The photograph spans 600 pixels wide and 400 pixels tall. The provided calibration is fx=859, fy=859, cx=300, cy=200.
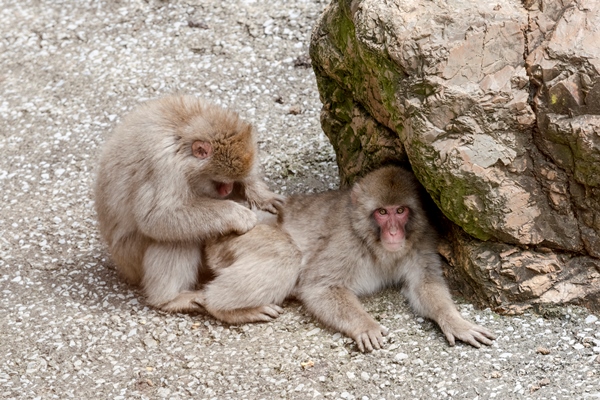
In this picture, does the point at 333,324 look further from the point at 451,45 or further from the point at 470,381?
the point at 451,45

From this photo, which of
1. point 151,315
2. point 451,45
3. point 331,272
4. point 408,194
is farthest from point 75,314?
point 451,45

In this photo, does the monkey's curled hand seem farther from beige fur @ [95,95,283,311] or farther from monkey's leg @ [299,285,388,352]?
monkey's leg @ [299,285,388,352]

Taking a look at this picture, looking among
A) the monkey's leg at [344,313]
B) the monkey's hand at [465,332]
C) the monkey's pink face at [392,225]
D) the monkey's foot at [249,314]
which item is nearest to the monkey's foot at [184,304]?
the monkey's foot at [249,314]

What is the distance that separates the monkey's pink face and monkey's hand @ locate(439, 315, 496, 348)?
53 cm

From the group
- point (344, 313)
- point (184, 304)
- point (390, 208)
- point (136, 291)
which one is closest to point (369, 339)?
point (344, 313)

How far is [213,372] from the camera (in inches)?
179

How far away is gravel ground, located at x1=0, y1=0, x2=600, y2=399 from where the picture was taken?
4309 mm

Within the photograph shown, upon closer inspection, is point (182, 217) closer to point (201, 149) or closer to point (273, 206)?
point (201, 149)

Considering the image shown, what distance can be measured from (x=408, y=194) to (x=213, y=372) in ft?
4.72

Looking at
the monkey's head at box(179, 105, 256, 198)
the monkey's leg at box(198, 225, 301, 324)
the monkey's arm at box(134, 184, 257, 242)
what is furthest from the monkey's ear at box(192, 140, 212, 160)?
the monkey's leg at box(198, 225, 301, 324)

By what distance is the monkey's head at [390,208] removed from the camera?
4.78m

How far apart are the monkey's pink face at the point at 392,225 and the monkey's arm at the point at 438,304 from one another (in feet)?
0.74

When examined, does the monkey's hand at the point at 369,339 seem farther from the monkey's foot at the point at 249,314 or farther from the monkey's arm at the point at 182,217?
the monkey's arm at the point at 182,217

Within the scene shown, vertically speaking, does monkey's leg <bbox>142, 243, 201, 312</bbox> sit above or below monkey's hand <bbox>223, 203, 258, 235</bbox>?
below
